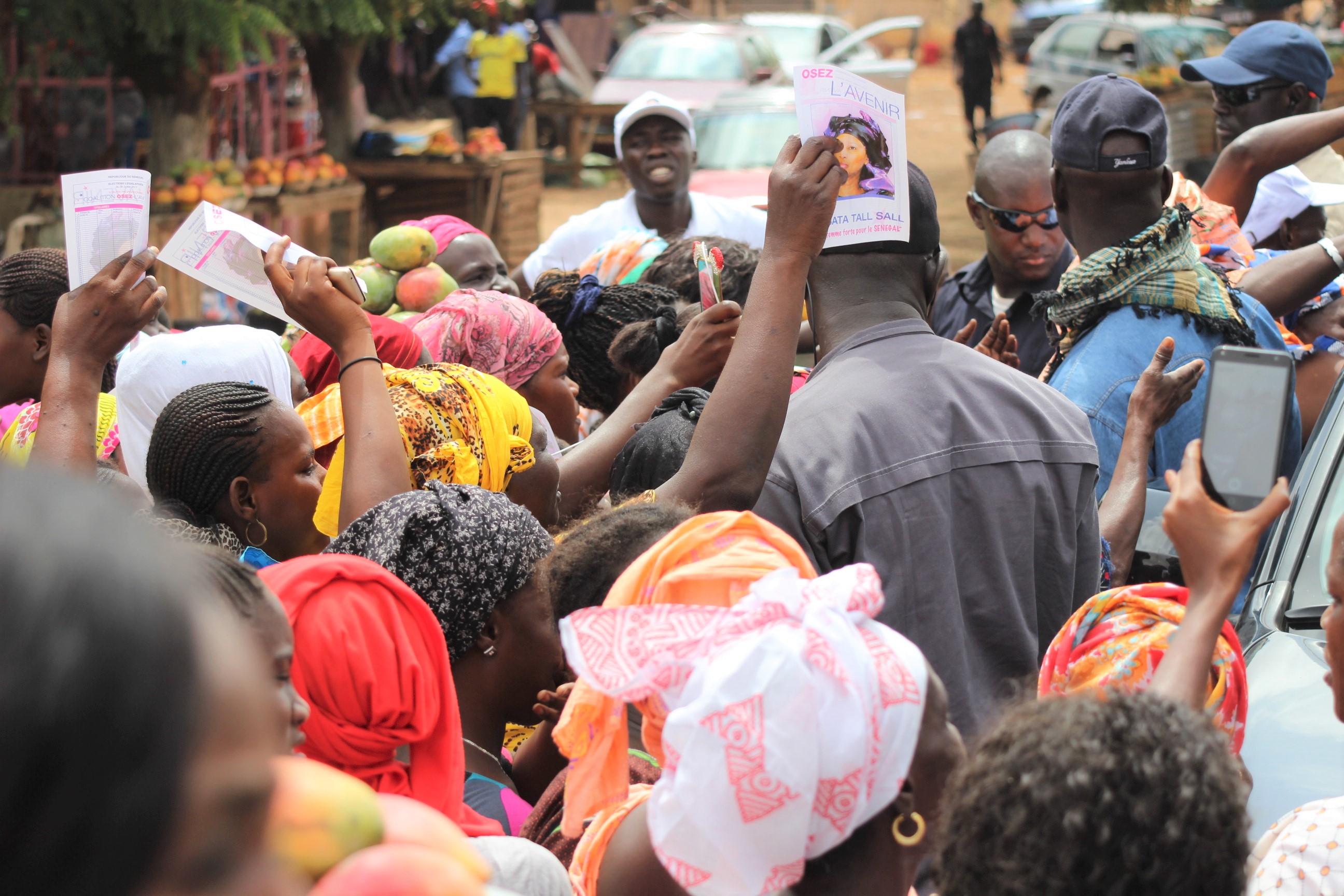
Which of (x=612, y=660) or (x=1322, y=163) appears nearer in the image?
(x=612, y=660)

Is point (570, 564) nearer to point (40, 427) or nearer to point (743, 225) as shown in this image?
point (40, 427)

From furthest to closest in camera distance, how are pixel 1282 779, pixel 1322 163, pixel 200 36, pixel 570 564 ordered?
pixel 200 36 < pixel 1322 163 < pixel 1282 779 < pixel 570 564

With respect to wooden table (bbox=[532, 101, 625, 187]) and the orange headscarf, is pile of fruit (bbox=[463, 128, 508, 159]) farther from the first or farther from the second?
the orange headscarf

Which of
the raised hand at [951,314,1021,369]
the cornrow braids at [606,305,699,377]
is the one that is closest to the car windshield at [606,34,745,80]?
the cornrow braids at [606,305,699,377]

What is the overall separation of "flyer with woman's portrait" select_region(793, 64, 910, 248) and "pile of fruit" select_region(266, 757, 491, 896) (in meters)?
1.54

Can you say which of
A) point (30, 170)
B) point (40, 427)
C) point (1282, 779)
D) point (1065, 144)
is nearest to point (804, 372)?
point (1065, 144)

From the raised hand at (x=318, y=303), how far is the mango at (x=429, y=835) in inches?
62.1

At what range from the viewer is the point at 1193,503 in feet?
4.73

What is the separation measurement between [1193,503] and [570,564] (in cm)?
108

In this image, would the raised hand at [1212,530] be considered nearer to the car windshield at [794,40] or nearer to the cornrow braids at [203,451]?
the cornrow braids at [203,451]

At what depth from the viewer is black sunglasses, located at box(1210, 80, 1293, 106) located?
5.31 metres

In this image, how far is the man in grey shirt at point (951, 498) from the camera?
7.17ft

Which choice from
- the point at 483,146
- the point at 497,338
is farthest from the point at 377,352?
the point at 483,146

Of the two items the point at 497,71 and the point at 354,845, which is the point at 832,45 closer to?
the point at 497,71
